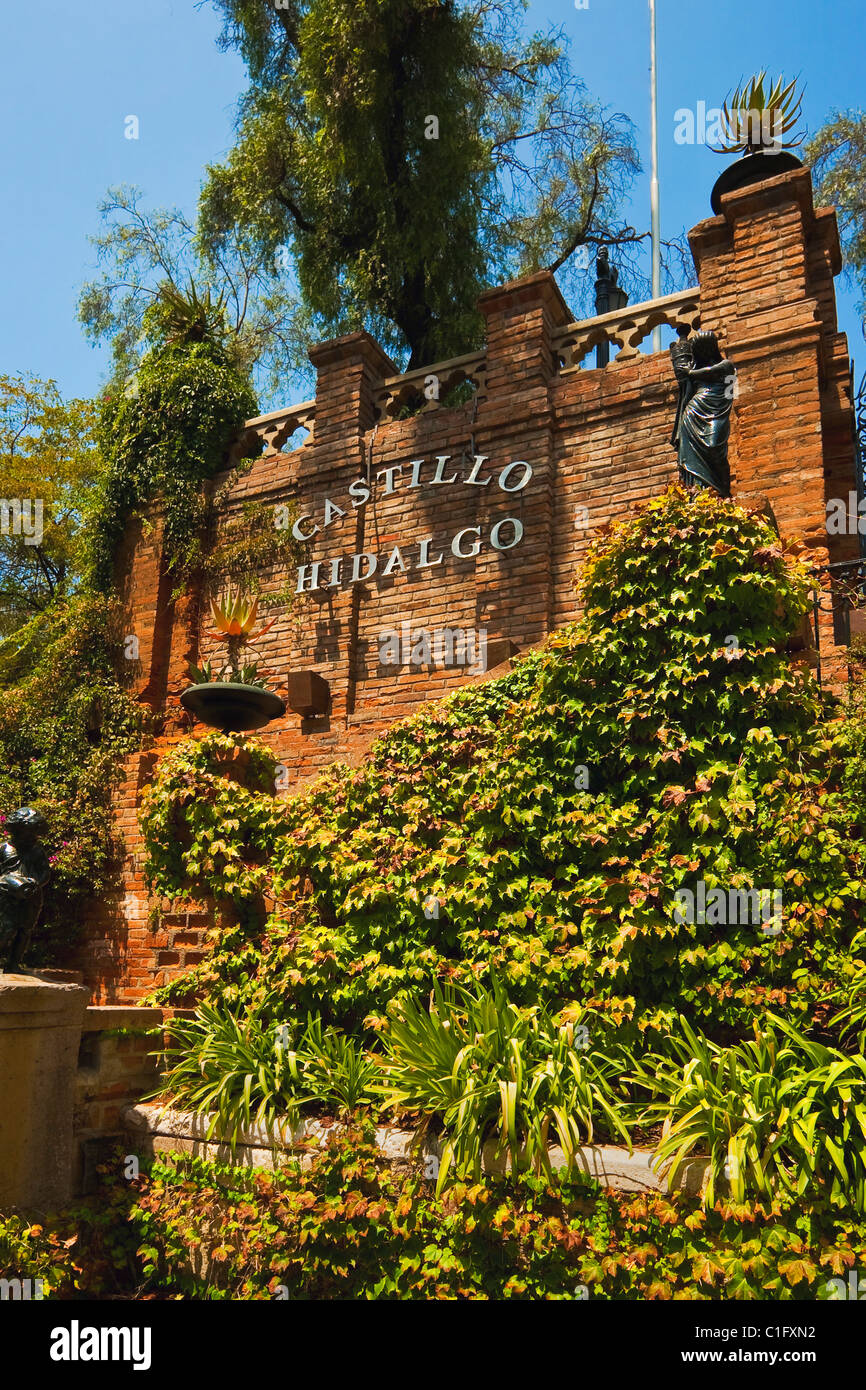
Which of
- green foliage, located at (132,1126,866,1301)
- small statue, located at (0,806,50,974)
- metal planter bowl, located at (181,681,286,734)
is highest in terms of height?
metal planter bowl, located at (181,681,286,734)

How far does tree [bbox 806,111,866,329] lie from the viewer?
1472 centimetres

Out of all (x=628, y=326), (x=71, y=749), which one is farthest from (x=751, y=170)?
(x=71, y=749)

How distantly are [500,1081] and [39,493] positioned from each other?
1523cm

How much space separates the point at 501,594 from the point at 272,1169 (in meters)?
4.92

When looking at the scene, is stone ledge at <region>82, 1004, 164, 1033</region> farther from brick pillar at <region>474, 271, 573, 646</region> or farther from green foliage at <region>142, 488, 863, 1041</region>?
brick pillar at <region>474, 271, 573, 646</region>

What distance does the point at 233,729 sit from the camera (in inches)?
296

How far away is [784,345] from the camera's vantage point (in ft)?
23.1

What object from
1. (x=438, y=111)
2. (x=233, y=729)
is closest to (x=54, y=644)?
(x=233, y=729)

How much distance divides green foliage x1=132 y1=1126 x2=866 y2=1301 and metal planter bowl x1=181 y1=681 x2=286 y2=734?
11.0 feet

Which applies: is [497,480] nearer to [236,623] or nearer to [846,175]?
[236,623]

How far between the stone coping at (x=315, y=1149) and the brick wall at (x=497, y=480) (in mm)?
2027

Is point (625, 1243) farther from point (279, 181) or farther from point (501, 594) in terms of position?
point (279, 181)

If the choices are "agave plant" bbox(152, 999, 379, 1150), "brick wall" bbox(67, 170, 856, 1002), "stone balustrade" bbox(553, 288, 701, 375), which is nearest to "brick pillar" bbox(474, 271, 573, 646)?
"brick wall" bbox(67, 170, 856, 1002)
